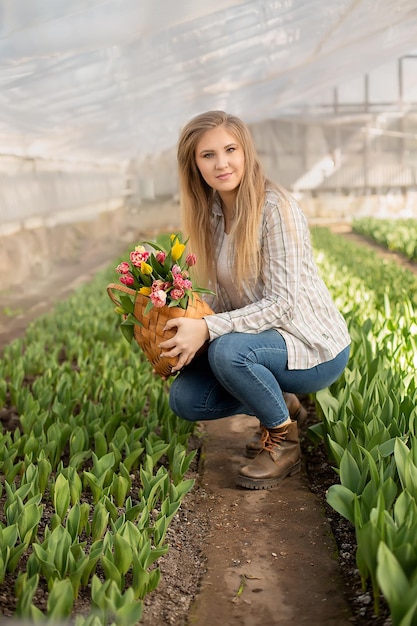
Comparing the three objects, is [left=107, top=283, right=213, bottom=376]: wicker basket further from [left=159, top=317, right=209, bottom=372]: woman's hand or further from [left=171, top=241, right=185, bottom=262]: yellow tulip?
[left=171, top=241, right=185, bottom=262]: yellow tulip

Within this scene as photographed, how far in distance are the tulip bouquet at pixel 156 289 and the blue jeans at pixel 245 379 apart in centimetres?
16

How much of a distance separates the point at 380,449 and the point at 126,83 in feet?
14.7

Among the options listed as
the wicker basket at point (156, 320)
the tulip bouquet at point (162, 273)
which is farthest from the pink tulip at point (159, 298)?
the wicker basket at point (156, 320)

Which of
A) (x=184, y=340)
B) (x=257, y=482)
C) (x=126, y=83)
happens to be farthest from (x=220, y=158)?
(x=126, y=83)

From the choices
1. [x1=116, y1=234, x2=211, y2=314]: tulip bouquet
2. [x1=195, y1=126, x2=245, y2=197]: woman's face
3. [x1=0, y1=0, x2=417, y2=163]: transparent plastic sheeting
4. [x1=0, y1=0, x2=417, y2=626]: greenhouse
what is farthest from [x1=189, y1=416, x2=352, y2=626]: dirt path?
[x1=0, y1=0, x2=417, y2=163]: transparent plastic sheeting

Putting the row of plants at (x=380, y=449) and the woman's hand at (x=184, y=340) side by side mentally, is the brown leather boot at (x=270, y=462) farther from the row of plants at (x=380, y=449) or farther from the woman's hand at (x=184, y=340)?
the woman's hand at (x=184, y=340)

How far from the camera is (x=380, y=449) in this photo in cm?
206

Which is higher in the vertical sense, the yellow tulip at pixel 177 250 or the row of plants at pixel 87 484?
the yellow tulip at pixel 177 250

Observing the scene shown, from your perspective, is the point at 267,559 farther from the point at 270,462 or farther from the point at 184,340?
the point at 184,340

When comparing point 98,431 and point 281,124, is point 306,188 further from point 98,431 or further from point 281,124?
point 98,431

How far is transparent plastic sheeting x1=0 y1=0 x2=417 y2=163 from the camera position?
3.20 m

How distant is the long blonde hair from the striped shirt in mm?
44

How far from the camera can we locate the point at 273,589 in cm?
188

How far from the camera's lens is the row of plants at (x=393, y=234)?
8781 millimetres
